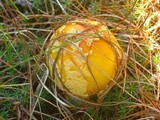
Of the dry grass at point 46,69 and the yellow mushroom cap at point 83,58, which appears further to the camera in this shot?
the dry grass at point 46,69

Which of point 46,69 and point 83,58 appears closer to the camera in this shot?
point 83,58

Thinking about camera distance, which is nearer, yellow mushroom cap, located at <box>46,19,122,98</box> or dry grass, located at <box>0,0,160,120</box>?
yellow mushroom cap, located at <box>46,19,122,98</box>

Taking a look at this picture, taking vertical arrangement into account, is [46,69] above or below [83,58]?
below

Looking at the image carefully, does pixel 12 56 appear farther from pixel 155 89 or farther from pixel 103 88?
pixel 155 89

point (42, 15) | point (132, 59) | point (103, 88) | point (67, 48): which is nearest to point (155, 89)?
point (132, 59)
